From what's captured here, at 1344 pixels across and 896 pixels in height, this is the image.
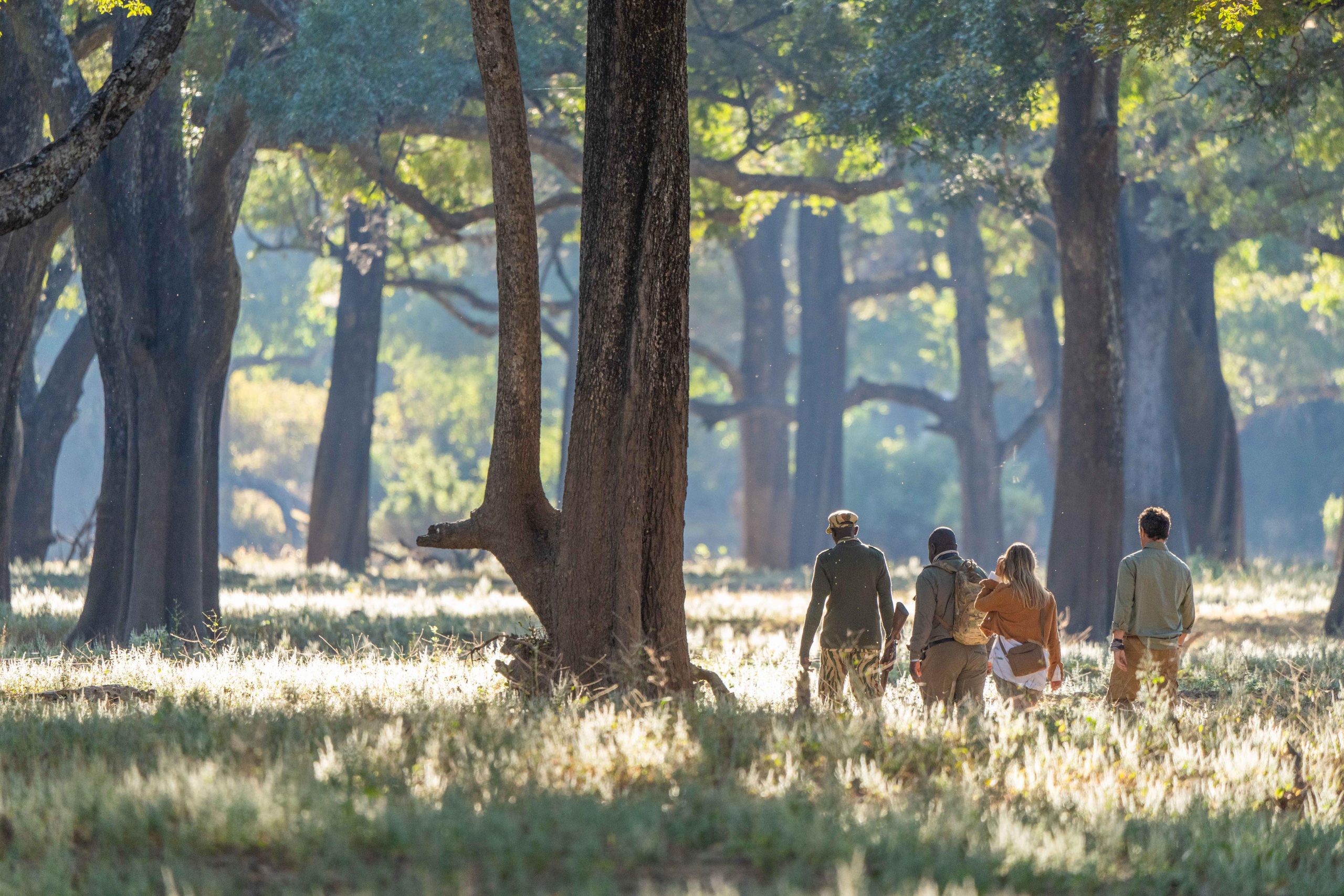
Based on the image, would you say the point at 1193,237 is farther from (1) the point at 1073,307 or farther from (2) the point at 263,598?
(2) the point at 263,598

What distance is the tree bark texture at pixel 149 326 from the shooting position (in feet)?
48.2

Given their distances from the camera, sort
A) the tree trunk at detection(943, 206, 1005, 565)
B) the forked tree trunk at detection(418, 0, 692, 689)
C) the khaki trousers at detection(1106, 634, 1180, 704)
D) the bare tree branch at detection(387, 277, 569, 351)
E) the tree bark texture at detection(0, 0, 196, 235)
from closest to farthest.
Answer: the tree bark texture at detection(0, 0, 196, 235) < the forked tree trunk at detection(418, 0, 692, 689) < the khaki trousers at detection(1106, 634, 1180, 704) < the bare tree branch at detection(387, 277, 569, 351) < the tree trunk at detection(943, 206, 1005, 565)

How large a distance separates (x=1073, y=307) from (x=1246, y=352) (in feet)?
114

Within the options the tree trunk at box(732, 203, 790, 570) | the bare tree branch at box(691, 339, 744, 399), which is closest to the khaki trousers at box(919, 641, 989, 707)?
the bare tree branch at box(691, 339, 744, 399)

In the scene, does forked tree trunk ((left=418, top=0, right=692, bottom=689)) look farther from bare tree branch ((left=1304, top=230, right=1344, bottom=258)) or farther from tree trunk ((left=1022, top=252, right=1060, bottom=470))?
tree trunk ((left=1022, top=252, right=1060, bottom=470))

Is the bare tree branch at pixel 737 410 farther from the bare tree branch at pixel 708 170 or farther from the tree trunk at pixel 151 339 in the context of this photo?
the tree trunk at pixel 151 339

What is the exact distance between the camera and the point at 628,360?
8.99 meters

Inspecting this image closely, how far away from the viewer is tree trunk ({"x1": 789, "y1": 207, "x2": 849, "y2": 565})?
117ft

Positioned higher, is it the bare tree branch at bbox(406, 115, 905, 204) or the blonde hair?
the bare tree branch at bbox(406, 115, 905, 204)

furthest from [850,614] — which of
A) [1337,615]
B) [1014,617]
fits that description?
[1337,615]

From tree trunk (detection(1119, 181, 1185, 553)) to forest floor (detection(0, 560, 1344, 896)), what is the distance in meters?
17.9

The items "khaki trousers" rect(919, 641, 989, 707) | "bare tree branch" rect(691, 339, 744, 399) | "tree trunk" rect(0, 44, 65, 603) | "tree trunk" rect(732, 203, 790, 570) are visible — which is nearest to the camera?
"khaki trousers" rect(919, 641, 989, 707)

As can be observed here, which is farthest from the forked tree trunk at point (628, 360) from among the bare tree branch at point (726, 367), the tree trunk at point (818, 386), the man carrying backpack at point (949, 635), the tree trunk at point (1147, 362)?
the tree trunk at point (818, 386)

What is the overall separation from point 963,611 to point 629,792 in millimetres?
3824
